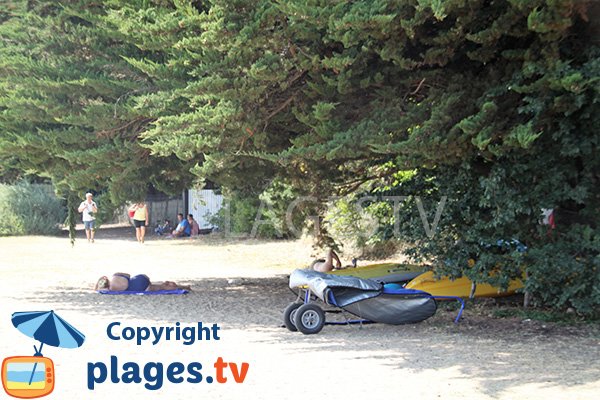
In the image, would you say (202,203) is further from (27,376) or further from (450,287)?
(27,376)

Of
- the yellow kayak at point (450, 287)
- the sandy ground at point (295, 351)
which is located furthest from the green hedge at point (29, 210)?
the yellow kayak at point (450, 287)

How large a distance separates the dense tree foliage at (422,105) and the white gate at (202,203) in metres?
21.0

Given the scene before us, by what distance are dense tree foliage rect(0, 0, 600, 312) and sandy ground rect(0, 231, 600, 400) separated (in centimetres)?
111

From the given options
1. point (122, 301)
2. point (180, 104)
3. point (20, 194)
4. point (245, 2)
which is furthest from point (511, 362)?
point (20, 194)

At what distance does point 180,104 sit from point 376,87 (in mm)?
3021

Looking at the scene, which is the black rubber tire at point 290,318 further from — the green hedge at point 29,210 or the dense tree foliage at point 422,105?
the green hedge at point 29,210

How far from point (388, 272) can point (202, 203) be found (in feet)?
67.6

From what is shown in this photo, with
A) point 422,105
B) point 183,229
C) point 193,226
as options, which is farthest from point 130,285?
point 193,226

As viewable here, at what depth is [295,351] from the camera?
31.6ft

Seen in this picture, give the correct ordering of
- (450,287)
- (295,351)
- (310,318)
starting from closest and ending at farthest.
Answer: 1. (295,351)
2. (310,318)
3. (450,287)

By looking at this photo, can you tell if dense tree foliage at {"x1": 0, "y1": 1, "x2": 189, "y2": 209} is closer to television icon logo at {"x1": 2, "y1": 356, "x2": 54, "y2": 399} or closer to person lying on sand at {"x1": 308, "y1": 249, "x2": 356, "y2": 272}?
person lying on sand at {"x1": 308, "y1": 249, "x2": 356, "y2": 272}

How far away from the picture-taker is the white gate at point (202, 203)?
34281mm

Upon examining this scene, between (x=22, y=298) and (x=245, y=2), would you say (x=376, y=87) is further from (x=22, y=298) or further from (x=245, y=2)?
(x=22, y=298)

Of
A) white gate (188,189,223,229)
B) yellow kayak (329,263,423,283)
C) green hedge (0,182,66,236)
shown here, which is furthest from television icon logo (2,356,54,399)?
white gate (188,189,223,229)
